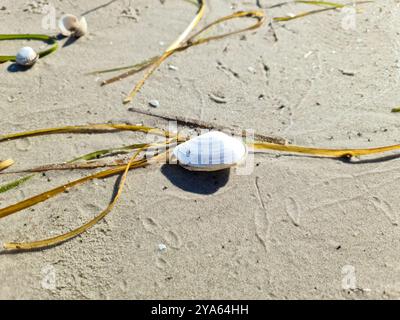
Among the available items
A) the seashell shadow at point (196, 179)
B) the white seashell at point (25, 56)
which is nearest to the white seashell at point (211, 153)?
the seashell shadow at point (196, 179)

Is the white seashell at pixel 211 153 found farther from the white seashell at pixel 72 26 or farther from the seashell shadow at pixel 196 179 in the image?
the white seashell at pixel 72 26

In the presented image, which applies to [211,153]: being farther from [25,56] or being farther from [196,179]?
[25,56]

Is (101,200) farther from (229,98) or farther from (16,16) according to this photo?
(16,16)

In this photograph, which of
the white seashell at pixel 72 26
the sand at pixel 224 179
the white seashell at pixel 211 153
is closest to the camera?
the sand at pixel 224 179

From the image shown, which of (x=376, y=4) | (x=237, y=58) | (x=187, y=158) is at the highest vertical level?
(x=376, y=4)

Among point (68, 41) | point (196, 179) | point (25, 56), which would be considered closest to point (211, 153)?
point (196, 179)

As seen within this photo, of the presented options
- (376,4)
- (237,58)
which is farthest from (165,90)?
(376,4)
